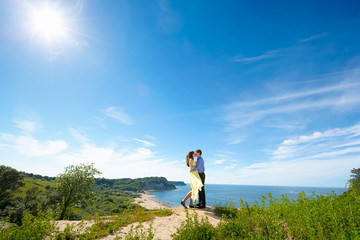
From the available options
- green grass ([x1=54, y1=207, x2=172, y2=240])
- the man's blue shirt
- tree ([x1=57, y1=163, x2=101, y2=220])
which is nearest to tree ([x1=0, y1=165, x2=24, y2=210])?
tree ([x1=57, y1=163, x2=101, y2=220])

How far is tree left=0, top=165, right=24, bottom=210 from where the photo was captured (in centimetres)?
3786

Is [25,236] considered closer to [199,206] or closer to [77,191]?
[199,206]

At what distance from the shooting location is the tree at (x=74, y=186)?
19.8 m

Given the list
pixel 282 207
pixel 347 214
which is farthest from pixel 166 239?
pixel 347 214

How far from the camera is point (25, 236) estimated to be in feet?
12.4

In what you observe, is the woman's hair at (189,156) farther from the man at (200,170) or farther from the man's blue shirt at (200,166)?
the man's blue shirt at (200,166)

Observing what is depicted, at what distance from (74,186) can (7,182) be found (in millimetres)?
37833

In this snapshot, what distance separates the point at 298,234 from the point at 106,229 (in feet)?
23.5

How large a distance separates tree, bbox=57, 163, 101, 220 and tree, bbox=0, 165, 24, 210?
109 feet

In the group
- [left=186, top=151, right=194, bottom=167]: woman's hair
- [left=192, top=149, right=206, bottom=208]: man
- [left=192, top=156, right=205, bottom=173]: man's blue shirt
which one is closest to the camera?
[left=192, top=149, right=206, bottom=208]: man

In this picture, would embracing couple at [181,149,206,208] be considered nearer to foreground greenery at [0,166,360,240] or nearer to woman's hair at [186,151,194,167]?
woman's hair at [186,151,194,167]

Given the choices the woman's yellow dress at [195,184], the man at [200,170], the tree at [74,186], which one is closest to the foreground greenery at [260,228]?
the woman's yellow dress at [195,184]

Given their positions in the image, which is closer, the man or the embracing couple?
the embracing couple

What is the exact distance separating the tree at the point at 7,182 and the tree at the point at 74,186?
33222 millimetres
